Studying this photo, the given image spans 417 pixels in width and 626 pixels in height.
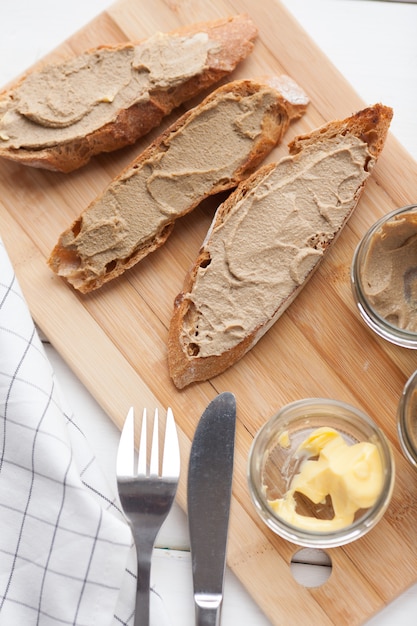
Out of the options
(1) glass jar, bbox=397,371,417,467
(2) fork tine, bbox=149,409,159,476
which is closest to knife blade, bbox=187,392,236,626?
(2) fork tine, bbox=149,409,159,476

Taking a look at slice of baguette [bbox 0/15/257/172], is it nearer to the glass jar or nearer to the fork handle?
the glass jar

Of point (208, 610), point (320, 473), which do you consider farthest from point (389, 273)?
point (208, 610)

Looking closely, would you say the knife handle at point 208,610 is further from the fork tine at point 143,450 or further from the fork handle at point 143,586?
the fork tine at point 143,450

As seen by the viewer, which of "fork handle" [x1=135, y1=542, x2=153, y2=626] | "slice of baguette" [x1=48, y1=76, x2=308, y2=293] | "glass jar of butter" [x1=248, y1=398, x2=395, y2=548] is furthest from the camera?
"slice of baguette" [x1=48, y1=76, x2=308, y2=293]

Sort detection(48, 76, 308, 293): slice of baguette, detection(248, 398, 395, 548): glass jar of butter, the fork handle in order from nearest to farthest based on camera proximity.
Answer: detection(248, 398, 395, 548): glass jar of butter
the fork handle
detection(48, 76, 308, 293): slice of baguette

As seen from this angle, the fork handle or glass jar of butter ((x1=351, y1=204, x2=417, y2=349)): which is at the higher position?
glass jar of butter ((x1=351, y1=204, x2=417, y2=349))

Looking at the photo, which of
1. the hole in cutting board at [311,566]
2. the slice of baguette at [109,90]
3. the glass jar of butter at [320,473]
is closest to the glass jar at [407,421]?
the glass jar of butter at [320,473]
